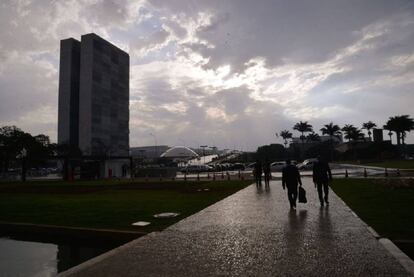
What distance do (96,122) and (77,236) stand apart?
11654 cm

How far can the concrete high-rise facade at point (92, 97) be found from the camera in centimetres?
12019

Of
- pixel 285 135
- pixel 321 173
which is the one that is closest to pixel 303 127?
pixel 285 135

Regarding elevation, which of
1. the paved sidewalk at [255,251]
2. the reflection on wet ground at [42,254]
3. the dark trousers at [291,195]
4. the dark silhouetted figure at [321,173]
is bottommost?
the reflection on wet ground at [42,254]

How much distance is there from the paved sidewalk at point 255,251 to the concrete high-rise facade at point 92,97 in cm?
11066

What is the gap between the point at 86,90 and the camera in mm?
120500

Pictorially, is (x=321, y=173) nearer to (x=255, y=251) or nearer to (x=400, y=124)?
(x=255, y=251)

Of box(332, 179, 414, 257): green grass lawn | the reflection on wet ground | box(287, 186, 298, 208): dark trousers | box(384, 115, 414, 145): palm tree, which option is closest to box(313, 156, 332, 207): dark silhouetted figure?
box(287, 186, 298, 208): dark trousers

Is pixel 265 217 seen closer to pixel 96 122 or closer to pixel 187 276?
pixel 187 276

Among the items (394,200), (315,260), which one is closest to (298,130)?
(394,200)

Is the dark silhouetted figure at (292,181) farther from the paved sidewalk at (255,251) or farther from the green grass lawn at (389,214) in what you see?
the paved sidewalk at (255,251)

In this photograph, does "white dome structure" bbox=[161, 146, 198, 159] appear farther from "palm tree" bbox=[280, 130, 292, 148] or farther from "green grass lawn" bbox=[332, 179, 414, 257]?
"green grass lawn" bbox=[332, 179, 414, 257]

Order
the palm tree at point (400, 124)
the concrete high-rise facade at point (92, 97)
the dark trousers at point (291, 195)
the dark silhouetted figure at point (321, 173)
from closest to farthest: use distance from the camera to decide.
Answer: the dark trousers at point (291, 195), the dark silhouetted figure at point (321, 173), the palm tree at point (400, 124), the concrete high-rise facade at point (92, 97)

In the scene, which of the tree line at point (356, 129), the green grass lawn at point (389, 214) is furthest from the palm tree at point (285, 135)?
the green grass lawn at point (389, 214)

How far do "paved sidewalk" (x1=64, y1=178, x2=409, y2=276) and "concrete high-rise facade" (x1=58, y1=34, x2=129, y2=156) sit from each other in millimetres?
110656
